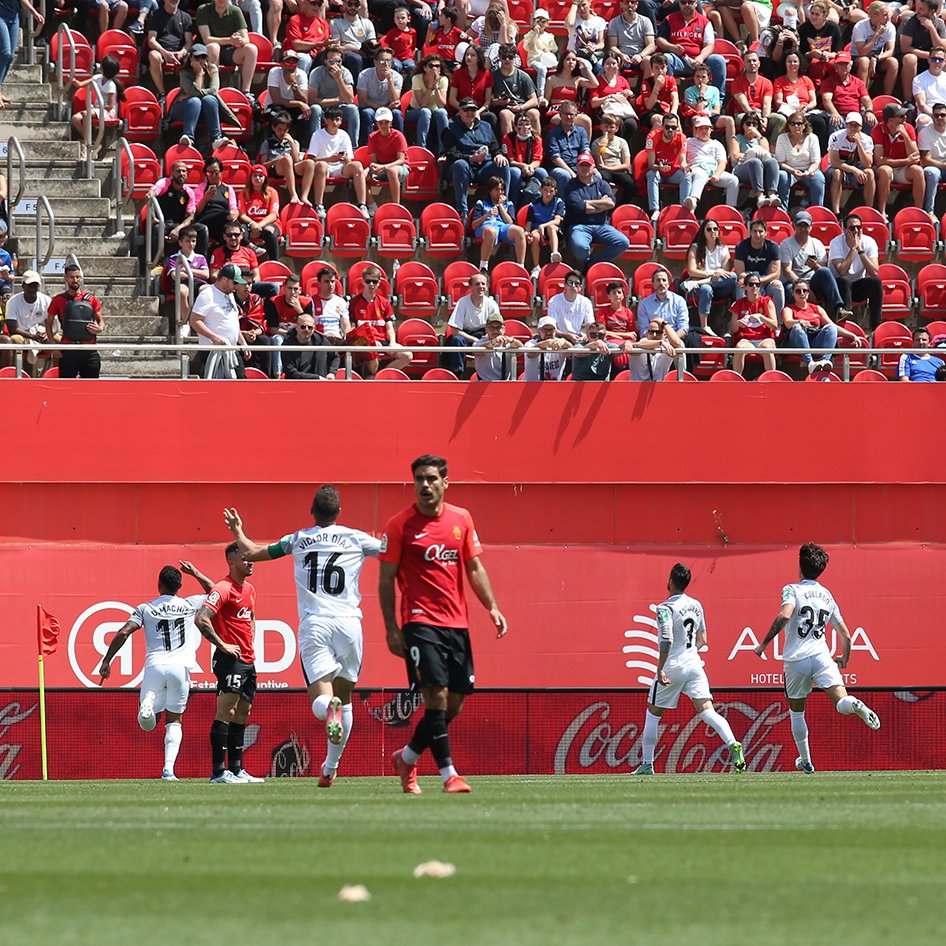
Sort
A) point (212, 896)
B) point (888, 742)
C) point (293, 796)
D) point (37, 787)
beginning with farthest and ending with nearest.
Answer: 1. point (888, 742)
2. point (37, 787)
3. point (293, 796)
4. point (212, 896)

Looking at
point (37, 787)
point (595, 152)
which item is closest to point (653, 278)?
point (595, 152)

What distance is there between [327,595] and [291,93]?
40.9 ft

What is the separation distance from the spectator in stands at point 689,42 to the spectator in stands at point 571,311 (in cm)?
597

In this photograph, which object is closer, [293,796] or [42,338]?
[293,796]

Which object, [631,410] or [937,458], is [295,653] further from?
[937,458]

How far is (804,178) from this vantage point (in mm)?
24188

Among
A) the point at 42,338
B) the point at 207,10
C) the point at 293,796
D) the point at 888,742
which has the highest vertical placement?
the point at 207,10

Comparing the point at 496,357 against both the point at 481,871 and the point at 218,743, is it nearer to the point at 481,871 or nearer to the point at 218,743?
the point at 218,743

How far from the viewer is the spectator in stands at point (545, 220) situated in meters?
22.4

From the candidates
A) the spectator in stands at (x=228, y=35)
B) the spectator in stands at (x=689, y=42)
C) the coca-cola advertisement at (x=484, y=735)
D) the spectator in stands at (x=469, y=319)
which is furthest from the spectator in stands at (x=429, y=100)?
the coca-cola advertisement at (x=484, y=735)

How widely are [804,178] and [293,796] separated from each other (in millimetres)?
15553

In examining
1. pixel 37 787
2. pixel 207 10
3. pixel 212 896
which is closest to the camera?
pixel 212 896

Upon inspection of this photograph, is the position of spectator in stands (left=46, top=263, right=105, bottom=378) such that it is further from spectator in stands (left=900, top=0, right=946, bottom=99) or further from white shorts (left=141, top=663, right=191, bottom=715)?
spectator in stands (left=900, top=0, right=946, bottom=99)

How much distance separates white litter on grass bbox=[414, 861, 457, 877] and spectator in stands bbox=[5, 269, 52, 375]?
14.0m
